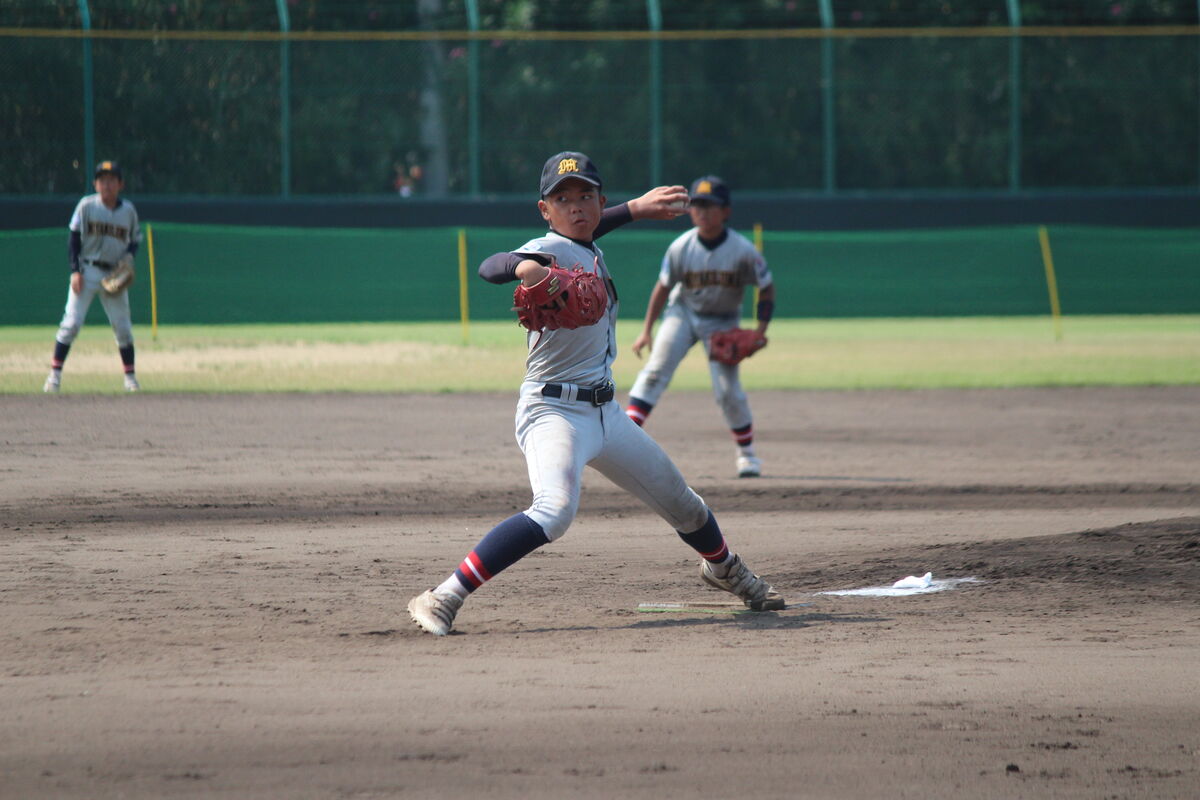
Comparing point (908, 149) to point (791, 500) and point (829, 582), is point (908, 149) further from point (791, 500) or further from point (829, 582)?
point (829, 582)

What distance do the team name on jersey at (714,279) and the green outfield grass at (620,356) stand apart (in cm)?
563

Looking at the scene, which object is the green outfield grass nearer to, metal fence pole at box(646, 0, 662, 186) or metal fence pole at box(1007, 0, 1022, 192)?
metal fence pole at box(1007, 0, 1022, 192)

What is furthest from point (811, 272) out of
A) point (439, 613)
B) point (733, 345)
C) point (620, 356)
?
point (439, 613)

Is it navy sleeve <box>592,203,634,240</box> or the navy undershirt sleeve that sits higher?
navy sleeve <box>592,203,634,240</box>

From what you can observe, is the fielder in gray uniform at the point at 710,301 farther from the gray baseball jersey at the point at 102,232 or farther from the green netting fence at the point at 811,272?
the green netting fence at the point at 811,272

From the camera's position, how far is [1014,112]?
29359 mm

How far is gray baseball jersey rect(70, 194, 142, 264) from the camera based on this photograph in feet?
Answer: 50.5

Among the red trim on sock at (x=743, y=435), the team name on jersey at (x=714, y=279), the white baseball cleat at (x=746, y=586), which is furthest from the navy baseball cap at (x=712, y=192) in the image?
the white baseball cleat at (x=746, y=586)

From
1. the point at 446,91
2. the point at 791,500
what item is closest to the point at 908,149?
the point at 446,91

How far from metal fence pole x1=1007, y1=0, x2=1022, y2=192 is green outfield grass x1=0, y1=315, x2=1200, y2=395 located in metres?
4.93

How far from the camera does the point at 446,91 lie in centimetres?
2877

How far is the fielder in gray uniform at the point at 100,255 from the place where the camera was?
50.0ft

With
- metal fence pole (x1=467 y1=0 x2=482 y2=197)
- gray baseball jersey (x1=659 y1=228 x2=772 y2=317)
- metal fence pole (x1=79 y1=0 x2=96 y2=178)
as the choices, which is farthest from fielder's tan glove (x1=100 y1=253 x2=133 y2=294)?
metal fence pole (x1=467 y1=0 x2=482 y2=197)

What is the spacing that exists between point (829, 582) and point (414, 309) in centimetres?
1767
